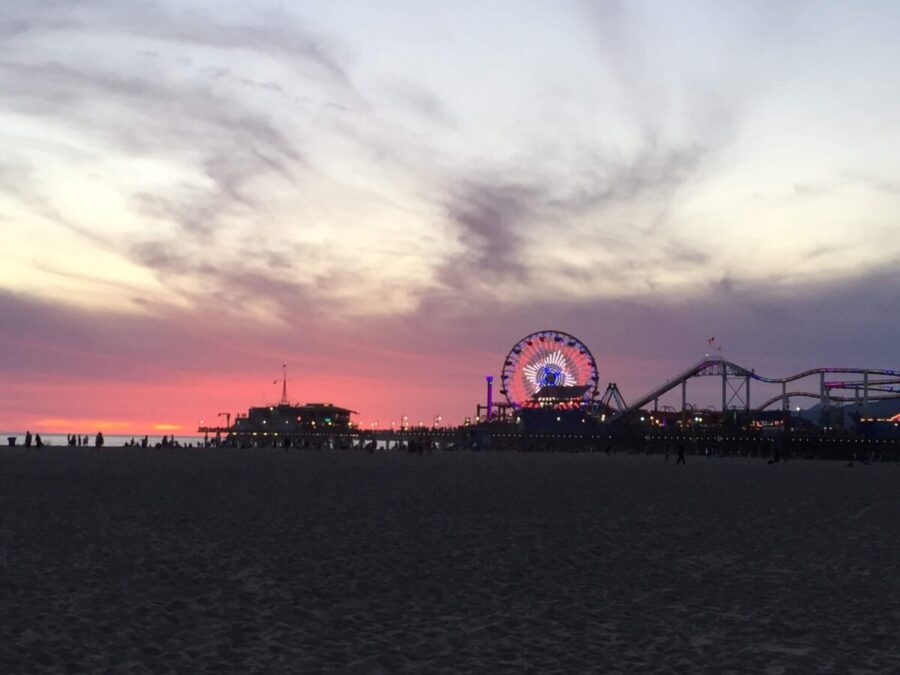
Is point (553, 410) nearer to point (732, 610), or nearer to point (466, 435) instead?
point (466, 435)

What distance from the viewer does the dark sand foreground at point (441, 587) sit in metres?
9.38

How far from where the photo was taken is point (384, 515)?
77.5 feet

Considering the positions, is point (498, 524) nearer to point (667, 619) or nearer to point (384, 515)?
point (384, 515)

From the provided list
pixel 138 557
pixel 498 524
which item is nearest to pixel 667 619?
pixel 138 557

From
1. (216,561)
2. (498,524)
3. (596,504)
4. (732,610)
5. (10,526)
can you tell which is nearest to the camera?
(732,610)

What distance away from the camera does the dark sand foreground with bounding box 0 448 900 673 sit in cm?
938

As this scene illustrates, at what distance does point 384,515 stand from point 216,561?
857cm

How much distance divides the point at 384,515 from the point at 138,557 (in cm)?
881

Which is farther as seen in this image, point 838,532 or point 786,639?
point 838,532

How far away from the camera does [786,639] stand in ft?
33.4

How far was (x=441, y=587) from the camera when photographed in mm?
13352

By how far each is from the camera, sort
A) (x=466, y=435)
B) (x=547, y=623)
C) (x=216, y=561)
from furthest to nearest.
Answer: (x=466, y=435), (x=216, y=561), (x=547, y=623)

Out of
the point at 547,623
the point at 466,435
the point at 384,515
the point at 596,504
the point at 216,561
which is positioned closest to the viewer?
the point at 547,623

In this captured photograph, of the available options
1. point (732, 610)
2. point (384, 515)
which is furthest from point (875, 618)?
point (384, 515)
